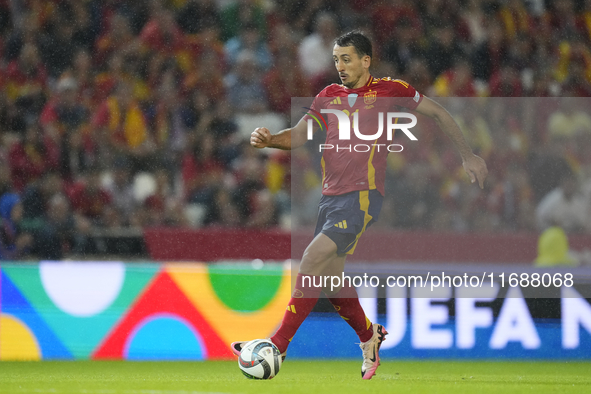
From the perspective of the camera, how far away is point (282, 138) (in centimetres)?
497

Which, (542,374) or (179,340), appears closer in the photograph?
(542,374)

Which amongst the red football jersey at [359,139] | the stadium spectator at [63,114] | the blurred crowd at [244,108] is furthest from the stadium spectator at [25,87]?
the red football jersey at [359,139]

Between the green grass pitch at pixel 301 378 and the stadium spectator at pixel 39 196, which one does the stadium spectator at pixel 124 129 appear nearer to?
the stadium spectator at pixel 39 196

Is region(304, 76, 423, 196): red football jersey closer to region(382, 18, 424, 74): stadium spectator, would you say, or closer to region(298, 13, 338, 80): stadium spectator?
region(298, 13, 338, 80): stadium spectator

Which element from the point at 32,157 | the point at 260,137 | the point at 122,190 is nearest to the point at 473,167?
the point at 260,137

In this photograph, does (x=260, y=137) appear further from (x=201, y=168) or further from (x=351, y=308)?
(x=201, y=168)

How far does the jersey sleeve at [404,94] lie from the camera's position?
5.07 meters

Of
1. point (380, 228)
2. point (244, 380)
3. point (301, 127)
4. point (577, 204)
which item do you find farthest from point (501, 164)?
point (244, 380)

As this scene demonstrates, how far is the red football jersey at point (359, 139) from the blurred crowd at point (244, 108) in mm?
2297

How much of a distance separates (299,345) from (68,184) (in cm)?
328

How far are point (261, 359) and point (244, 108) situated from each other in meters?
4.79

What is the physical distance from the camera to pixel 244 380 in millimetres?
4996

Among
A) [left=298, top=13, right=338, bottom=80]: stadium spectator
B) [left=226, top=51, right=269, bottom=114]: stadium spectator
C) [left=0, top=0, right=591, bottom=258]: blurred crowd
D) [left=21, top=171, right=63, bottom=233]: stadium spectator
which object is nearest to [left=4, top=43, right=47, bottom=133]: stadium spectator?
[left=0, top=0, right=591, bottom=258]: blurred crowd

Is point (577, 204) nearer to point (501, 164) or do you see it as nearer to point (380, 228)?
point (501, 164)
